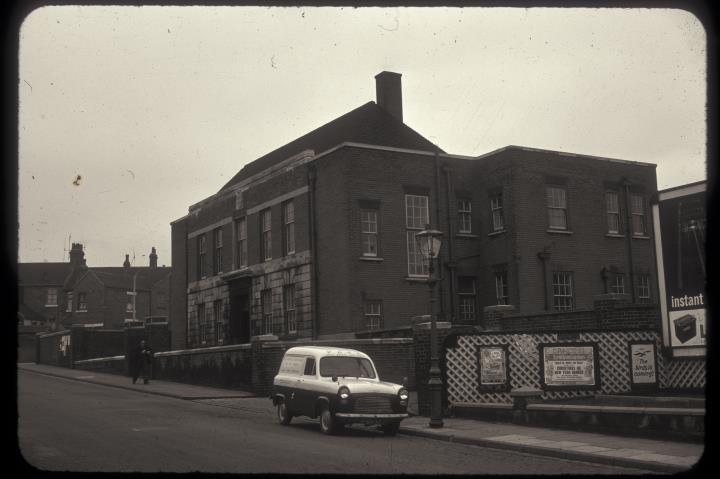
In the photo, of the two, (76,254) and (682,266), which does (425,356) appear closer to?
(682,266)

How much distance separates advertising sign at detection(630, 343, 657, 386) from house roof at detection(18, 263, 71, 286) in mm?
81977

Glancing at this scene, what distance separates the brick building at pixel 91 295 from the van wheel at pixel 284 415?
180ft

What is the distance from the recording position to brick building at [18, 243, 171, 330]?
77375mm

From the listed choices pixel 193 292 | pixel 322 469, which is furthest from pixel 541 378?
pixel 193 292

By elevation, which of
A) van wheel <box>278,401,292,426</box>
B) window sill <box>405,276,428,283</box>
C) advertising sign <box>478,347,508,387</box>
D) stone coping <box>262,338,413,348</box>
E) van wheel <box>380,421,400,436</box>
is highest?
window sill <box>405,276,428,283</box>

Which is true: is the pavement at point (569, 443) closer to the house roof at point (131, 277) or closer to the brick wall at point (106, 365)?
the brick wall at point (106, 365)

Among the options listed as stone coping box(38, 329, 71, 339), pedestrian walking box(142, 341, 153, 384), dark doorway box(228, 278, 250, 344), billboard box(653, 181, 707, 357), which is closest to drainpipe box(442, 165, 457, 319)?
dark doorway box(228, 278, 250, 344)

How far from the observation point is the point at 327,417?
16719 millimetres

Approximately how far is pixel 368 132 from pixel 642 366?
19626 mm

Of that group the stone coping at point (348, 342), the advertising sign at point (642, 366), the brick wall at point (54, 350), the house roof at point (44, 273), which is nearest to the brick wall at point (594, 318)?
the advertising sign at point (642, 366)

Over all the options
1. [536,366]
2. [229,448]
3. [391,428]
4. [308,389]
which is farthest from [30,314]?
[229,448]

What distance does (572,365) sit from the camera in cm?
1841

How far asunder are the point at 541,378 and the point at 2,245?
14863 mm

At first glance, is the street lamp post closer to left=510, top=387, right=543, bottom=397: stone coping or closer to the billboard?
left=510, top=387, right=543, bottom=397: stone coping
